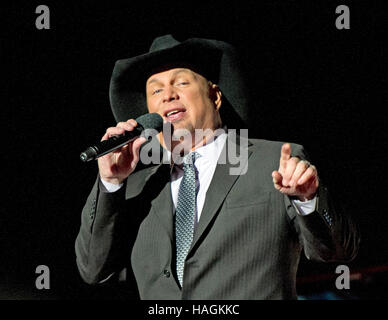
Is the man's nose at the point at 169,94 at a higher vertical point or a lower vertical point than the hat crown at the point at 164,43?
lower

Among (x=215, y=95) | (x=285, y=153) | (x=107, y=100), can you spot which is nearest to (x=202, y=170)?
(x=215, y=95)

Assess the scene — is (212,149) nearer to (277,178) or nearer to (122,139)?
(122,139)

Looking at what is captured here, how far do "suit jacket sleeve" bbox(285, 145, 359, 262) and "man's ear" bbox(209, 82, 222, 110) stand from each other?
0.76m

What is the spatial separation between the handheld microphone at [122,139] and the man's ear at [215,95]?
367 mm

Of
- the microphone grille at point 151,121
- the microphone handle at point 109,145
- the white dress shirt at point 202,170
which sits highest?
the microphone grille at point 151,121

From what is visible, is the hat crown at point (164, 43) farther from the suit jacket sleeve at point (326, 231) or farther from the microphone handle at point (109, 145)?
the suit jacket sleeve at point (326, 231)

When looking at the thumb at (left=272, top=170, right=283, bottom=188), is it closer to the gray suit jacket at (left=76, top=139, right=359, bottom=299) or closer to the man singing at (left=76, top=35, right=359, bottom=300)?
the man singing at (left=76, top=35, right=359, bottom=300)

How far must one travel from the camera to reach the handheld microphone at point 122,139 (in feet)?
4.45

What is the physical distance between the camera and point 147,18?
7.28 feet

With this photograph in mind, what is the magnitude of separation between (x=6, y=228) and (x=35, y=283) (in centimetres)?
28

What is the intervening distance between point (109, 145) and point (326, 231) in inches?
28.0

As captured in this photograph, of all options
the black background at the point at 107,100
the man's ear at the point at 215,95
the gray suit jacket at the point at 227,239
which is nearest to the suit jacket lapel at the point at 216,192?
the gray suit jacket at the point at 227,239

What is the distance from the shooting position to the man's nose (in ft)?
5.90
